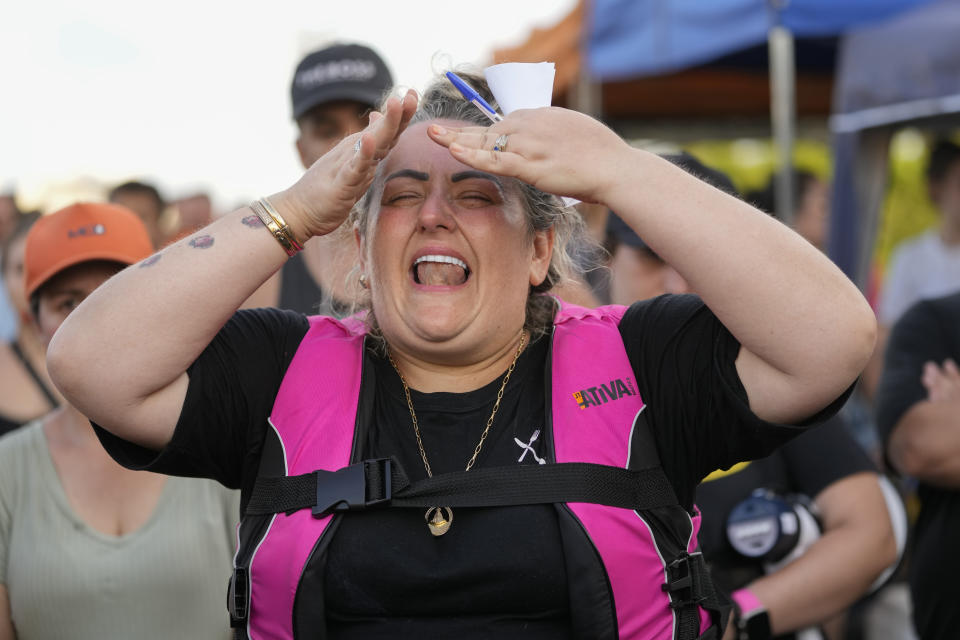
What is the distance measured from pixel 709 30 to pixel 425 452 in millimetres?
5363

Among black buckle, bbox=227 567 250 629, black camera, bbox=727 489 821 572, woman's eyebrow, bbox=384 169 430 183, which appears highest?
woman's eyebrow, bbox=384 169 430 183

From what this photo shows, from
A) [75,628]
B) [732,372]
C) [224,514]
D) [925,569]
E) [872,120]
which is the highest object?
[872,120]

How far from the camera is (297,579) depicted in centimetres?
188

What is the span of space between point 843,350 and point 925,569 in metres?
1.66

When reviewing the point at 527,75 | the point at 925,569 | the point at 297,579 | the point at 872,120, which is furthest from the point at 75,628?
the point at 872,120

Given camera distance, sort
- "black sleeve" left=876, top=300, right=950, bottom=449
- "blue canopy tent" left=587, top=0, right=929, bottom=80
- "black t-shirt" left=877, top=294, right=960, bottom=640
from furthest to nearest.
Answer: "blue canopy tent" left=587, top=0, right=929, bottom=80
"black sleeve" left=876, top=300, right=950, bottom=449
"black t-shirt" left=877, top=294, right=960, bottom=640

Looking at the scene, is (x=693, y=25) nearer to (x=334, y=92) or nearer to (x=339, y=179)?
(x=334, y=92)

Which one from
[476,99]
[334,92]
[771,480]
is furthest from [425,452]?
[334,92]

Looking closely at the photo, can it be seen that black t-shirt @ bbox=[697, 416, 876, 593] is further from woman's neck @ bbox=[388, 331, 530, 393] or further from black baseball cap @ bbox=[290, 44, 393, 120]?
black baseball cap @ bbox=[290, 44, 393, 120]

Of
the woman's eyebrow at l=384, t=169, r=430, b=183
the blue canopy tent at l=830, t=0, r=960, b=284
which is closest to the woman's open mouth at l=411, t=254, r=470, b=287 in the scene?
the woman's eyebrow at l=384, t=169, r=430, b=183

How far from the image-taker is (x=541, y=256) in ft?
7.81

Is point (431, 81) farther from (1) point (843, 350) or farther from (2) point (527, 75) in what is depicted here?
(1) point (843, 350)

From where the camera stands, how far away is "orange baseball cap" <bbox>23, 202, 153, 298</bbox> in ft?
9.79

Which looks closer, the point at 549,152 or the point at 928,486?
the point at 549,152
